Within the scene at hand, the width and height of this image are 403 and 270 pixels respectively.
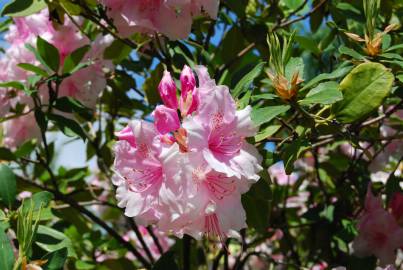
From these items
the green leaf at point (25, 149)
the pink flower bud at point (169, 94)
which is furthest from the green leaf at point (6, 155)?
A: the pink flower bud at point (169, 94)

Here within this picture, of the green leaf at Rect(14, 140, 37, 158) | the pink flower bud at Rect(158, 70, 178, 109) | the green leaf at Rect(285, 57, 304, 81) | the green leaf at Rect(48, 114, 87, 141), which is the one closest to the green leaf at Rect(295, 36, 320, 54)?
the green leaf at Rect(285, 57, 304, 81)

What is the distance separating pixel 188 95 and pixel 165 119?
7 centimetres

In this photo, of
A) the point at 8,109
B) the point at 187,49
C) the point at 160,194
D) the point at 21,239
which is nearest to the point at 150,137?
the point at 160,194

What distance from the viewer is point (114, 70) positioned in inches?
72.0

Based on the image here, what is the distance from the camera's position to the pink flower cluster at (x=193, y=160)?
1026 mm

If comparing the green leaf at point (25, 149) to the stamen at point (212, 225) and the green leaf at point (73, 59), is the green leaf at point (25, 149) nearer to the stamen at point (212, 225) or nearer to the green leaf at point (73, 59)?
the green leaf at point (73, 59)

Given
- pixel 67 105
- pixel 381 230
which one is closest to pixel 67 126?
pixel 67 105

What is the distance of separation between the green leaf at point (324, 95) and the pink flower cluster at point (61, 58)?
70 centimetres

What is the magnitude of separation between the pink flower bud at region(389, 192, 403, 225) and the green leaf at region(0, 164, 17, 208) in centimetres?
93

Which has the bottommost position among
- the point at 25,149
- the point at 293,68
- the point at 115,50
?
the point at 25,149

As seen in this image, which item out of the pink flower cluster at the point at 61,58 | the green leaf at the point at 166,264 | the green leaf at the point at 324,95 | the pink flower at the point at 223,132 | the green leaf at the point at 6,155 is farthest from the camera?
the green leaf at the point at 6,155

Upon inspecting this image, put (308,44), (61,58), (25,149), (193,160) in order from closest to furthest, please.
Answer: (193,160)
(61,58)
(308,44)
(25,149)

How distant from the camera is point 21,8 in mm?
1526

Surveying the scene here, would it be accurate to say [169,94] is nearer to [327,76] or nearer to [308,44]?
Answer: [327,76]
